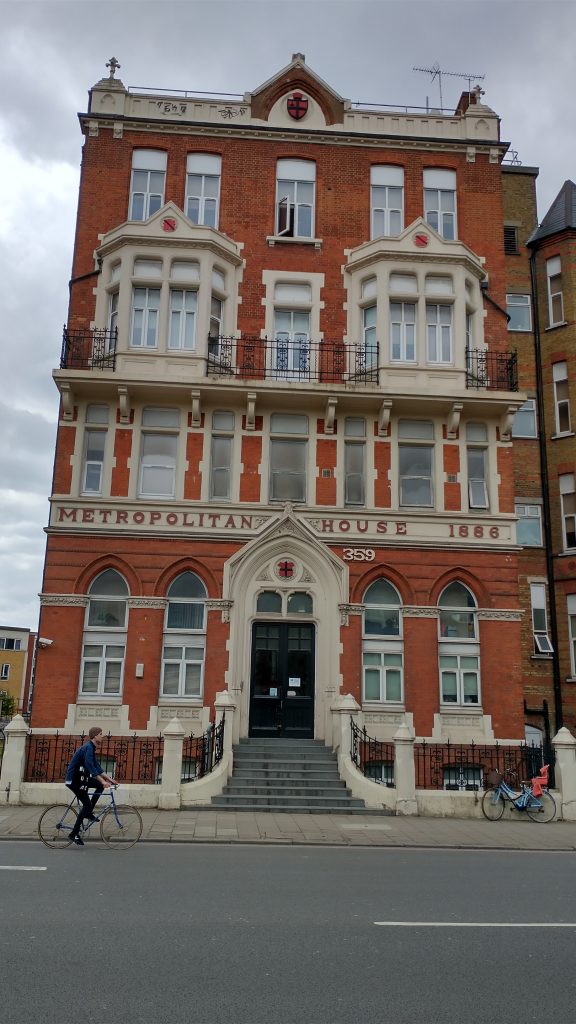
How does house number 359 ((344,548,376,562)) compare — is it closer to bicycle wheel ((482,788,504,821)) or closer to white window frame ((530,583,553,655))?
bicycle wheel ((482,788,504,821))

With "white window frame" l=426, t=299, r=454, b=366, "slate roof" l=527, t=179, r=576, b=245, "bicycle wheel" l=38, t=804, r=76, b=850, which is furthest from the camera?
"slate roof" l=527, t=179, r=576, b=245

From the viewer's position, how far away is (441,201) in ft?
79.0

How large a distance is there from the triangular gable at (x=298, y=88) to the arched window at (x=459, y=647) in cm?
1381

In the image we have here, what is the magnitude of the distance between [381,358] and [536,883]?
14.5 meters

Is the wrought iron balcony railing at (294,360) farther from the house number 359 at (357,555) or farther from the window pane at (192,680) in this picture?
the window pane at (192,680)

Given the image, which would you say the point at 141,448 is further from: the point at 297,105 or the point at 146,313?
the point at 297,105

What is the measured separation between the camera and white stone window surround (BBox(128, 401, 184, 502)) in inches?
835

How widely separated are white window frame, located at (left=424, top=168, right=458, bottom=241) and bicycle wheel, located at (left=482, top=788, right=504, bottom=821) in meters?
15.1

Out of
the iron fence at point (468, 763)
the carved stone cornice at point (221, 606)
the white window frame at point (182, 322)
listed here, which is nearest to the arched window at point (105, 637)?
the carved stone cornice at point (221, 606)

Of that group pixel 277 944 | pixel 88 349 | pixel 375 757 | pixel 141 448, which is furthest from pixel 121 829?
pixel 88 349

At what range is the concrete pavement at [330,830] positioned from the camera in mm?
13516

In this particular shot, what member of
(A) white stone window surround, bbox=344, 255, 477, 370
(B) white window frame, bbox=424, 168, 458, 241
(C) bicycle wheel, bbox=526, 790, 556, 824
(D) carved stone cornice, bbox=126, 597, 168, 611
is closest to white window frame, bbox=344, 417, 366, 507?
(A) white stone window surround, bbox=344, 255, 477, 370

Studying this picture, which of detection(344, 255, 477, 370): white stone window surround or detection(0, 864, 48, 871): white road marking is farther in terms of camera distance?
detection(344, 255, 477, 370): white stone window surround

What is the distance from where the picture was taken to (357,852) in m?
12.8
